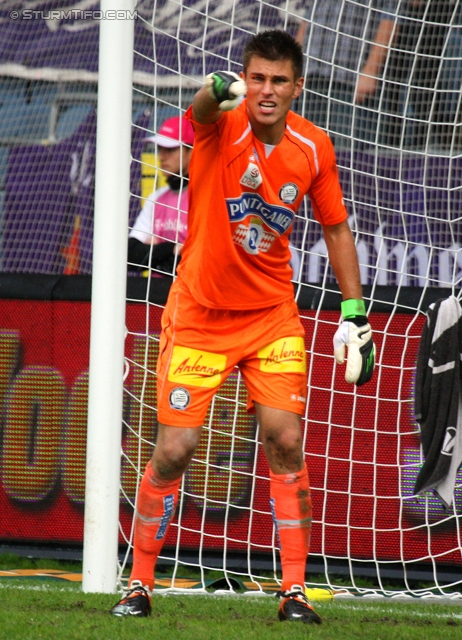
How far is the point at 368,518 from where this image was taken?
17.3 ft

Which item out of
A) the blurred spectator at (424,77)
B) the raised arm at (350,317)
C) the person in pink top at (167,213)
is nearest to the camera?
the raised arm at (350,317)

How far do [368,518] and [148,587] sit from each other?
2.03 metres

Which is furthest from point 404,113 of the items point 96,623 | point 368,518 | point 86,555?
point 96,623

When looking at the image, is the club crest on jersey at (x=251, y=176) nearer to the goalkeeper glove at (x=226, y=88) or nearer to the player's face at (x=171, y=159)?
the goalkeeper glove at (x=226, y=88)

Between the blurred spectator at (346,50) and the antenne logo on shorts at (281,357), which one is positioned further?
the blurred spectator at (346,50)

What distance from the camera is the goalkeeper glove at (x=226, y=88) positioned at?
121 inches

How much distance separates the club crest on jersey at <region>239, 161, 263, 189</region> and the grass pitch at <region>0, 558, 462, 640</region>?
1.56 metres

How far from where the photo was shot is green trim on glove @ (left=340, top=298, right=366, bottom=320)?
12.1ft

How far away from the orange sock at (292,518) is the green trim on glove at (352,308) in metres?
0.62

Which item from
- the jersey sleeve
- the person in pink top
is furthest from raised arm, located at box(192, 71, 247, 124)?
the person in pink top

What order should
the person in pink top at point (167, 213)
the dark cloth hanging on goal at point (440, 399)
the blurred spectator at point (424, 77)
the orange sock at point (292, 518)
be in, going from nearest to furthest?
the orange sock at point (292, 518) < the dark cloth hanging on goal at point (440, 399) < the person in pink top at point (167, 213) < the blurred spectator at point (424, 77)

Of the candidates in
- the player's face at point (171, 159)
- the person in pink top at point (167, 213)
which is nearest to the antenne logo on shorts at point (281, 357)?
the person in pink top at point (167, 213)

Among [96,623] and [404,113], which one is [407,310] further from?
[96,623]

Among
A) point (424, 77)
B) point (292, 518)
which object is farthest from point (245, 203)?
point (424, 77)
